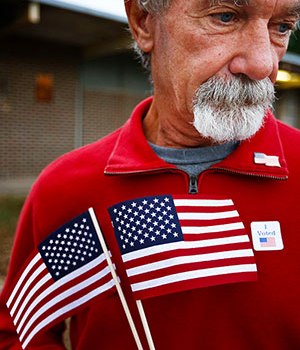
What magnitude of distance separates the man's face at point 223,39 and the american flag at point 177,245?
0.38m

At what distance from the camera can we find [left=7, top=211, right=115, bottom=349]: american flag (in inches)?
67.3

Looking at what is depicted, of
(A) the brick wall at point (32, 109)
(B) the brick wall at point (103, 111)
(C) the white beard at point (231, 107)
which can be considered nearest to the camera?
(C) the white beard at point (231, 107)

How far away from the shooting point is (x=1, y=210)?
9758mm

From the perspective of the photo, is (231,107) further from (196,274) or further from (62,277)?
(62,277)

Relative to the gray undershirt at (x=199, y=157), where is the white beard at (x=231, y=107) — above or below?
above

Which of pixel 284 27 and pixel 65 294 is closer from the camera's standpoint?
pixel 284 27

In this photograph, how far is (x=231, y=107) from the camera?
169 centimetres

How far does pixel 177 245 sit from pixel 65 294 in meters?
0.44

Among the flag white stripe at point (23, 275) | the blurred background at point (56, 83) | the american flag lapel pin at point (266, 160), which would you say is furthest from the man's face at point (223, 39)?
the blurred background at point (56, 83)

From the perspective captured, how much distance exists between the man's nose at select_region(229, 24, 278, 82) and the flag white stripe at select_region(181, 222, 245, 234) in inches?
17.7

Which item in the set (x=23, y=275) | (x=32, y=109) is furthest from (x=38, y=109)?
(x=23, y=275)

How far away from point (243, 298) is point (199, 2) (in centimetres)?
91

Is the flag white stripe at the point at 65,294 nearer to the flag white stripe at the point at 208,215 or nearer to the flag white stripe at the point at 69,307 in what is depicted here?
the flag white stripe at the point at 69,307

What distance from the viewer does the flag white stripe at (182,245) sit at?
1.61 metres
